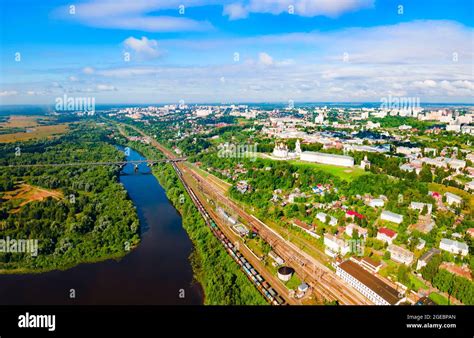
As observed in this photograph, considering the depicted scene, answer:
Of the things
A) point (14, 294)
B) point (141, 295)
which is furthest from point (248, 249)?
point (14, 294)

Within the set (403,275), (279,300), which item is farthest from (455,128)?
(279,300)

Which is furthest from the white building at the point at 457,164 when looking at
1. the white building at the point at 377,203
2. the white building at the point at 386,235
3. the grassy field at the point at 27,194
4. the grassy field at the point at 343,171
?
the grassy field at the point at 27,194

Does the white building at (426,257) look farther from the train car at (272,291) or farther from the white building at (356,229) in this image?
Answer: the train car at (272,291)

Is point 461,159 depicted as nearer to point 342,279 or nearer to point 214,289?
point 342,279

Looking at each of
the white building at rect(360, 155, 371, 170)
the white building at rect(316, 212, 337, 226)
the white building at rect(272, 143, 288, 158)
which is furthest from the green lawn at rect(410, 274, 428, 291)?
the white building at rect(272, 143, 288, 158)

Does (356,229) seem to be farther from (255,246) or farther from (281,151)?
(281,151)
